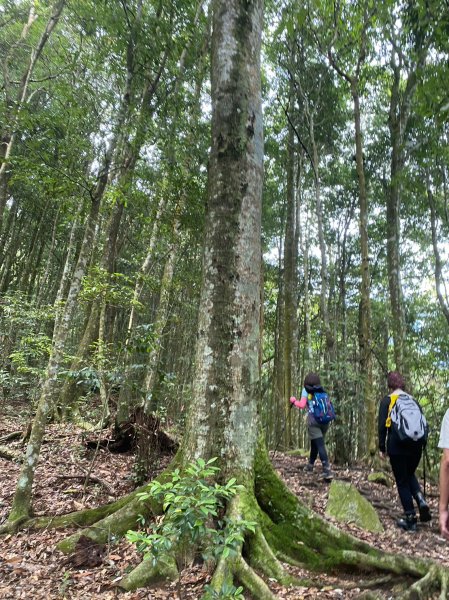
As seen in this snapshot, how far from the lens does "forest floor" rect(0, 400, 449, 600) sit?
3.16 meters

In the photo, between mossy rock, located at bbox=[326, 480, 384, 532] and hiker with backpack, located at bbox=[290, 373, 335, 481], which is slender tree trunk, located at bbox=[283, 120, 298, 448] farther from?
mossy rock, located at bbox=[326, 480, 384, 532]

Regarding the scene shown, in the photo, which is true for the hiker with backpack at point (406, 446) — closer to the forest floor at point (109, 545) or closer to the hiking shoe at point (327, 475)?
the forest floor at point (109, 545)

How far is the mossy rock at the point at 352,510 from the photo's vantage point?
475cm

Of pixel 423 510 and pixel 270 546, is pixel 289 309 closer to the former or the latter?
pixel 423 510

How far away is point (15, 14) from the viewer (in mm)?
12438

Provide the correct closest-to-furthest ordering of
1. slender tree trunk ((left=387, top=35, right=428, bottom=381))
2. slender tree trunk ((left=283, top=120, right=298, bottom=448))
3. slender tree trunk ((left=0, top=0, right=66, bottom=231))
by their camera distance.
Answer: slender tree trunk ((left=0, top=0, right=66, bottom=231))
slender tree trunk ((left=387, top=35, right=428, bottom=381))
slender tree trunk ((left=283, top=120, right=298, bottom=448))

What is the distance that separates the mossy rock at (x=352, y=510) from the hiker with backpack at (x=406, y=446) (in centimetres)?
34

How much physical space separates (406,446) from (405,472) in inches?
15.0

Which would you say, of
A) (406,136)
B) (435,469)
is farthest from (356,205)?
(435,469)

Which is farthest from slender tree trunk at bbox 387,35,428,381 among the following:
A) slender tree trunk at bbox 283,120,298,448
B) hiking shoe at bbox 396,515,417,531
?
hiking shoe at bbox 396,515,417,531

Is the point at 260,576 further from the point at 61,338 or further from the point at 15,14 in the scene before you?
the point at 15,14

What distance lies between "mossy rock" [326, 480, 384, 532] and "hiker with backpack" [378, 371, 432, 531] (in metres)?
0.34

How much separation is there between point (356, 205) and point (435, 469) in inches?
441

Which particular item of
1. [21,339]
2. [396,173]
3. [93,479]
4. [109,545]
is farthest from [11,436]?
[396,173]
